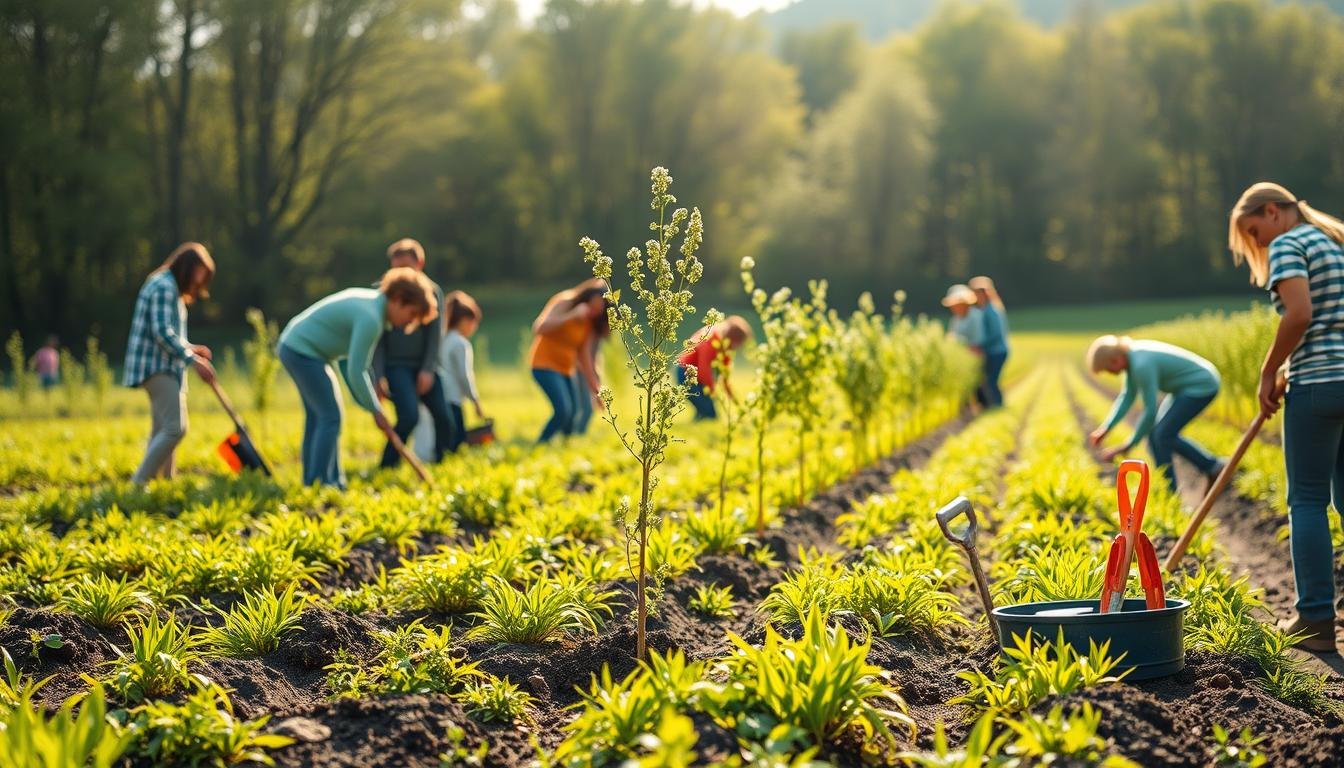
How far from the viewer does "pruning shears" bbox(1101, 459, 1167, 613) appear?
147 inches

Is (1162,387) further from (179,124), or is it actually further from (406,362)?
(179,124)

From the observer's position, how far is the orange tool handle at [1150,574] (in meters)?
3.77

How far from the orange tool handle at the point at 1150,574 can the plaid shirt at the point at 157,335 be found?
6.65 metres

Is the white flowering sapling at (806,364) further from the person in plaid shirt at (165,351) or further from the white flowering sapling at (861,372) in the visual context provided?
the person in plaid shirt at (165,351)

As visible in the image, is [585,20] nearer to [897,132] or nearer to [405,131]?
[405,131]

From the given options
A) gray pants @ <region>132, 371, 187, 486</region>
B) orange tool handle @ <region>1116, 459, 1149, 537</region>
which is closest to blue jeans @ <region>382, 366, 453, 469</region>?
gray pants @ <region>132, 371, 187, 486</region>

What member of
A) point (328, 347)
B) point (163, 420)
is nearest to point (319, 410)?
point (328, 347)

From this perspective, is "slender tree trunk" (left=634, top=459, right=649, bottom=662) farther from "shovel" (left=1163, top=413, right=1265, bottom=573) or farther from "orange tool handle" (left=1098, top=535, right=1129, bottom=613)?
"shovel" (left=1163, top=413, right=1265, bottom=573)

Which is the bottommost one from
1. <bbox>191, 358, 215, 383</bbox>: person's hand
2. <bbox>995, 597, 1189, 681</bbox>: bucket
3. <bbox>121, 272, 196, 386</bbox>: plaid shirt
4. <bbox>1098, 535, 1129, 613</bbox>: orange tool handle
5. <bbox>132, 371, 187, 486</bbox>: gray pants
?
<bbox>995, 597, 1189, 681</bbox>: bucket

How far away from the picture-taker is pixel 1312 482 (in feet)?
15.6

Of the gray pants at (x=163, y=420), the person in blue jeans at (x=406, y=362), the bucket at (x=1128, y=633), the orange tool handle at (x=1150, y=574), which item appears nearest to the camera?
the bucket at (x=1128, y=633)

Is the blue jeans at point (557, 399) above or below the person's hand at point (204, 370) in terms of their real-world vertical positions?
below

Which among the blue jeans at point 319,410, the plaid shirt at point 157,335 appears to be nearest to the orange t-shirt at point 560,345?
the blue jeans at point 319,410

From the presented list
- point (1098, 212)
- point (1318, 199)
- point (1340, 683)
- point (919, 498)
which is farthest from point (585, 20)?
point (1340, 683)
